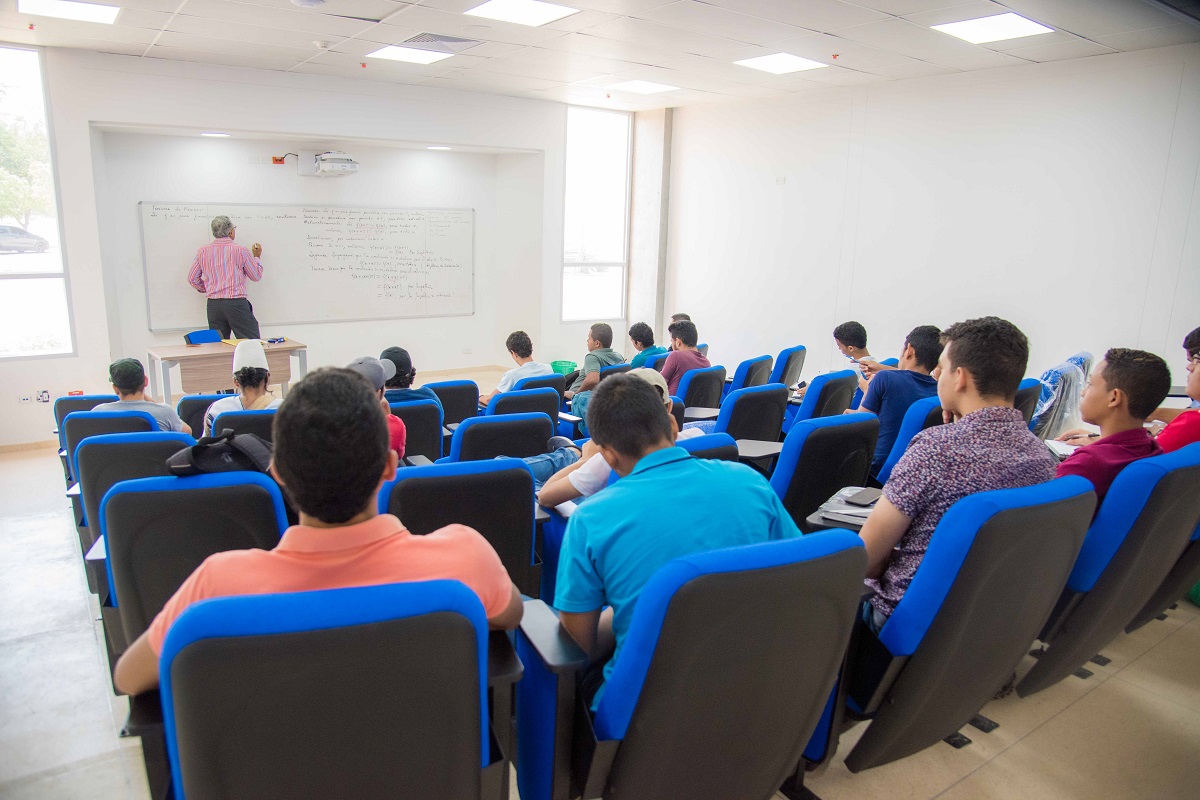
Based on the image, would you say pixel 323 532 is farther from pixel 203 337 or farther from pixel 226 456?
pixel 203 337

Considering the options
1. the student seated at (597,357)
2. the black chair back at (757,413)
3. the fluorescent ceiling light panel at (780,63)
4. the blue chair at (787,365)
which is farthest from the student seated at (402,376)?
the fluorescent ceiling light panel at (780,63)

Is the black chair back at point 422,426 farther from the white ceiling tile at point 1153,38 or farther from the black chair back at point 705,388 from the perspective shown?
the white ceiling tile at point 1153,38

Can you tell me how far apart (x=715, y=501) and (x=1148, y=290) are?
5.51 meters

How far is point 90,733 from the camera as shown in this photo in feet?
7.62

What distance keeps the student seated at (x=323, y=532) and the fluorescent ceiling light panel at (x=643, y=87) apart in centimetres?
671

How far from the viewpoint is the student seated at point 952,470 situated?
1826 millimetres

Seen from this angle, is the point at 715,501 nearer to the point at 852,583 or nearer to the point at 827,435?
the point at 852,583

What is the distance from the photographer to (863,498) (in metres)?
2.23

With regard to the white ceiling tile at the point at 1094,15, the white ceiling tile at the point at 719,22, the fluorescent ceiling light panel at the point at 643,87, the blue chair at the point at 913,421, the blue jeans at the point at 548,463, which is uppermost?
the fluorescent ceiling light panel at the point at 643,87

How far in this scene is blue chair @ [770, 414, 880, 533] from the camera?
257 centimetres

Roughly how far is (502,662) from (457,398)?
3.19 meters

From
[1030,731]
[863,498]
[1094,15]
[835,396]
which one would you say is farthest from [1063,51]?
[1030,731]

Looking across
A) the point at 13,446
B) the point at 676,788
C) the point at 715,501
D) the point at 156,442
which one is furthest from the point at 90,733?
the point at 13,446

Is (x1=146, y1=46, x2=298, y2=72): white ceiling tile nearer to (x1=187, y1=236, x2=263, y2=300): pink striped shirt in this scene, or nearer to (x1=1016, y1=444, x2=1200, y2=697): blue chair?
(x1=187, y1=236, x2=263, y2=300): pink striped shirt
